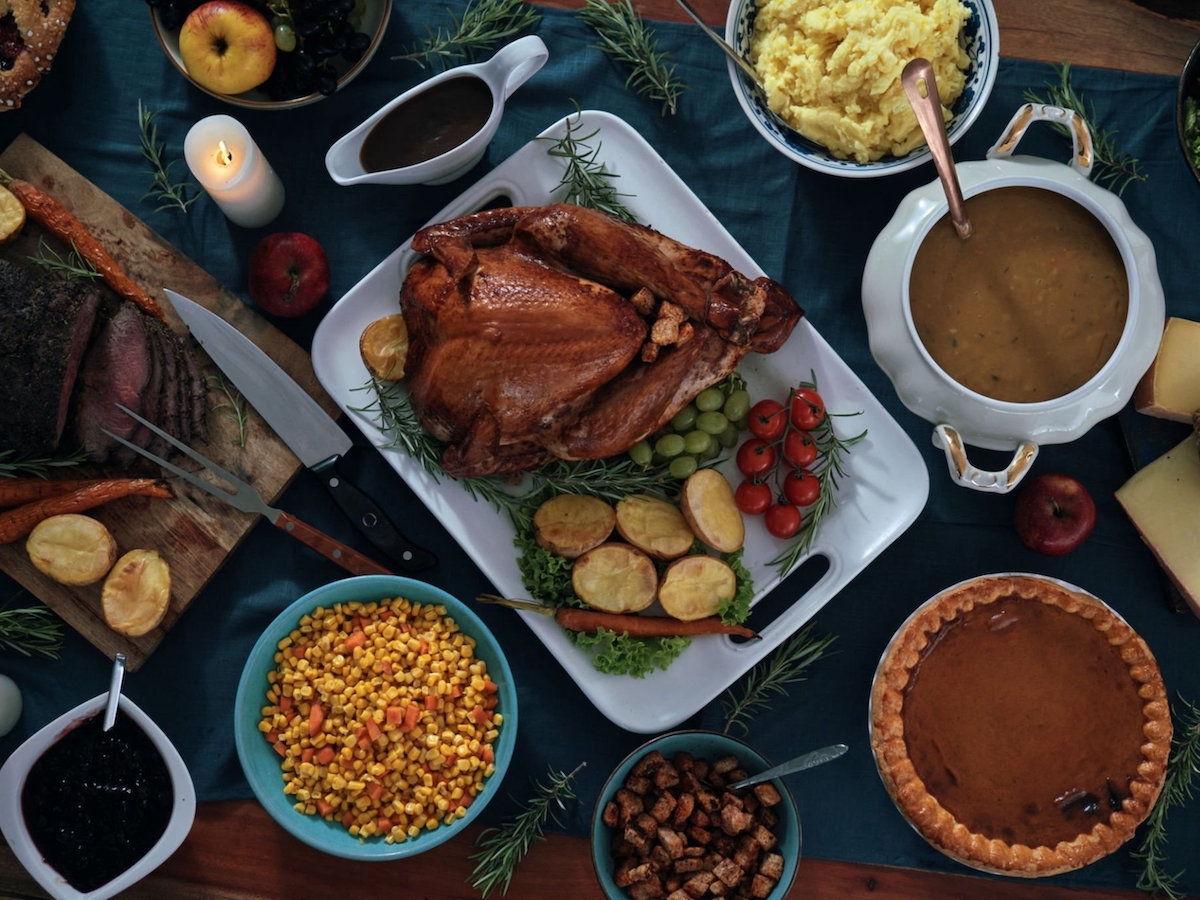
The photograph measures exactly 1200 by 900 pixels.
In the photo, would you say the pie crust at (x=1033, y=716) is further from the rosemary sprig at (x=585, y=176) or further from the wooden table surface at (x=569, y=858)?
the rosemary sprig at (x=585, y=176)

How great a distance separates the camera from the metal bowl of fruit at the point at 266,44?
103 inches

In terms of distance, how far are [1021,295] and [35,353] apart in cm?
252

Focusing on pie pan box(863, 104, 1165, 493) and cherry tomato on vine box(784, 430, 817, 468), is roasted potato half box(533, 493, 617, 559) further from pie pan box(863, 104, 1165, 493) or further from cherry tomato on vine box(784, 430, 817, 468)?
pie pan box(863, 104, 1165, 493)

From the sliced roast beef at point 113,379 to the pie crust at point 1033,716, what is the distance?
221 centimetres

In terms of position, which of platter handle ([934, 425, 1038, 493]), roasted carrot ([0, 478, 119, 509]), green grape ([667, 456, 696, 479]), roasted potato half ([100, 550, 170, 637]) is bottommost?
platter handle ([934, 425, 1038, 493])

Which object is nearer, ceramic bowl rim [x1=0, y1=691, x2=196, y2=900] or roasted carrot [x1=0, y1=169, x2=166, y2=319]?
ceramic bowl rim [x1=0, y1=691, x2=196, y2=900]

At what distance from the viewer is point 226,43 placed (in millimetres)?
2623

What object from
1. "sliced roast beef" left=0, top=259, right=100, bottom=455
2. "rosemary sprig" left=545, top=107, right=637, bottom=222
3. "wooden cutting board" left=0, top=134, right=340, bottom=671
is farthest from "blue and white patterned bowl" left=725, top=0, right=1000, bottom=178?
"sliced roast beef" left=0, top=259, right=100, bottom=455

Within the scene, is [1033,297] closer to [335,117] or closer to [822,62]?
[822,62]

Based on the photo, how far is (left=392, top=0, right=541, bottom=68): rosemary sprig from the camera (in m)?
2.84

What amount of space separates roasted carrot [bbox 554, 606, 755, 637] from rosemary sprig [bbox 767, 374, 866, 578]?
24 cm

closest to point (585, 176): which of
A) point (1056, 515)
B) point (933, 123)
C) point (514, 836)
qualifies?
point (933, 123)

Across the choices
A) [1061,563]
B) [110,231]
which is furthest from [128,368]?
[1061,563]

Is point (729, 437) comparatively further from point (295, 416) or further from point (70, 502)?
point (70, 502)
